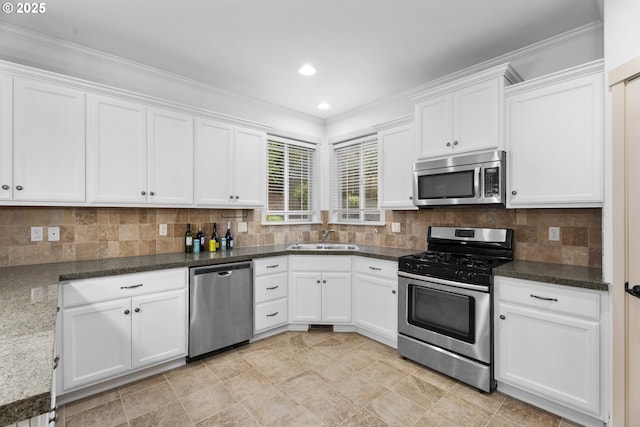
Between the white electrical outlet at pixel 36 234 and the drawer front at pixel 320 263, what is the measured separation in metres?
2.18

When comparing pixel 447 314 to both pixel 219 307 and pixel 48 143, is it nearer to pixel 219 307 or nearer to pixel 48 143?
pixel 219 307

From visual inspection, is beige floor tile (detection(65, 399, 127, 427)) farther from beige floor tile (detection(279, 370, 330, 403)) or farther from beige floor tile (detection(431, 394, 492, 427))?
beige floor tile (detection(431, 394, 492, 427))

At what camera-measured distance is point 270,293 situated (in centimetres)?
332

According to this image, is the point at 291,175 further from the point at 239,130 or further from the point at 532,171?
the point at 532,171

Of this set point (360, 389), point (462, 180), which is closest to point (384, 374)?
point (360, 389)

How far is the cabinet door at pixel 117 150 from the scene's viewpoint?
249 cm

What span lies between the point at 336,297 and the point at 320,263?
0.41 m

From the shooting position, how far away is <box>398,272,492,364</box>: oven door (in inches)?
92.1

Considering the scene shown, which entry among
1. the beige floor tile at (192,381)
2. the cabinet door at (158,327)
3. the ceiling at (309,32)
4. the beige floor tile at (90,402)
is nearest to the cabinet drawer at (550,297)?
the ceiling at (309,32)

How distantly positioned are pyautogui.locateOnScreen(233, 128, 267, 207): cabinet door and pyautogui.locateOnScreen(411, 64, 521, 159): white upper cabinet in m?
1.72

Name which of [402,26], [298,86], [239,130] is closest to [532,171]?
[402,26]

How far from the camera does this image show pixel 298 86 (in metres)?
3.44

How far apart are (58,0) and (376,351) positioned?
145 inches

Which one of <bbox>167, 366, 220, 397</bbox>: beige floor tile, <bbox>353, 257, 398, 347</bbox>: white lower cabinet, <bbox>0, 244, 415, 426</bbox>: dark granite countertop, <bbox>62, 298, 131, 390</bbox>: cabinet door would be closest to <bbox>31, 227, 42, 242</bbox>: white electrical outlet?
<bbox>0, 244, 415, 426</bbox>: dark granite countertop
